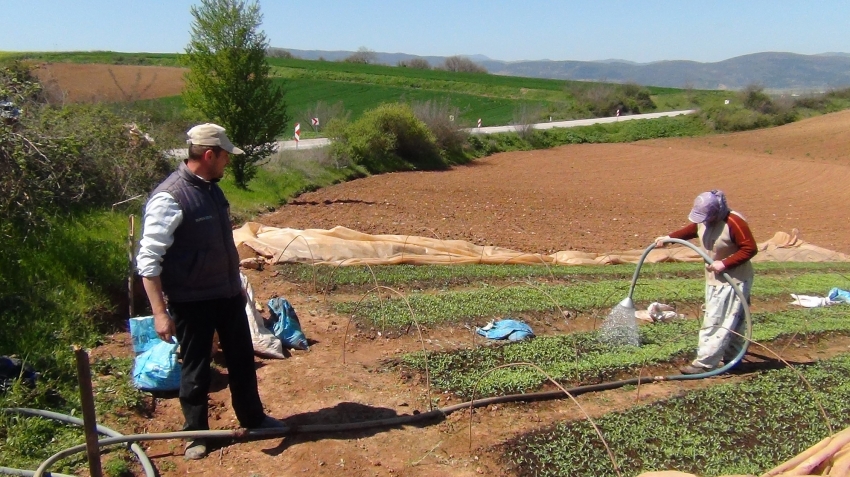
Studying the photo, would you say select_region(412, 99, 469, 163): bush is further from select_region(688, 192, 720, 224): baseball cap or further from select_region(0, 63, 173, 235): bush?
select_region(688, 192, 720, 224): baseball cap

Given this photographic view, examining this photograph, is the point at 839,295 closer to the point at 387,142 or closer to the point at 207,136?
the point at 207,136

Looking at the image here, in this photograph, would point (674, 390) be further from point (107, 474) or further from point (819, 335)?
point (107, 474)

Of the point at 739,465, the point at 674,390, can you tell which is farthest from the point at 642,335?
the point at 739,465

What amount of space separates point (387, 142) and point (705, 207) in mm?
19914

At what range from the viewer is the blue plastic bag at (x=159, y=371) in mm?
4816

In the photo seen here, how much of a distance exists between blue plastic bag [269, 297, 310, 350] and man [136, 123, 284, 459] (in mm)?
1843

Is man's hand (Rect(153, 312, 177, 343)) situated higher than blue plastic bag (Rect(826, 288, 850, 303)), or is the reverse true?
man's hand (Rect(153, 312, 177, 343))

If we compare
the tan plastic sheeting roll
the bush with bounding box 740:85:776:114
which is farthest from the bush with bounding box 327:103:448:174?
the bush with bounding box 740:85:776:114

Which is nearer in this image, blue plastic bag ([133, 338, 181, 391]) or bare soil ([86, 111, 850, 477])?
bare soil ([86, 111, 850, 477])

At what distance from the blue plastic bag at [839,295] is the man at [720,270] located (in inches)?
164

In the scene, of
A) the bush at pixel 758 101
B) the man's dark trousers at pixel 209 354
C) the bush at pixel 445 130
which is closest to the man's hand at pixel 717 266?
the man's dark trousers at pixel 209 354

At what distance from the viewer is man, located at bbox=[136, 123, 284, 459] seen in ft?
11.9

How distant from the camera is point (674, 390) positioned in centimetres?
555

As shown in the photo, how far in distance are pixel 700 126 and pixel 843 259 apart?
98.7ft
